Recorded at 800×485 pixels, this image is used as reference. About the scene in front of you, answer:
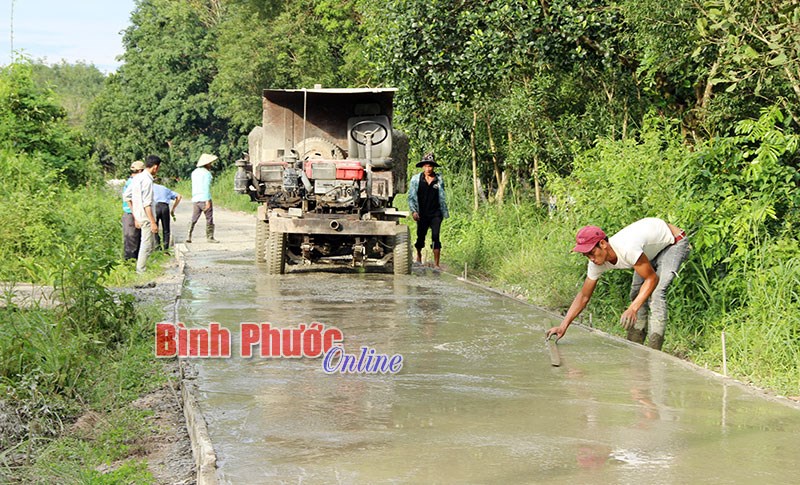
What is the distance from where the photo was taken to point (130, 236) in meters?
15.9

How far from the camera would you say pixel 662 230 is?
9375 millimetres

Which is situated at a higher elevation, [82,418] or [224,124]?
[224,124]

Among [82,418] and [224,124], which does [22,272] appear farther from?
[224,124]

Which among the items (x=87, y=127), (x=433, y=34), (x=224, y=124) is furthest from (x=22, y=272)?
(x=87, y=127)

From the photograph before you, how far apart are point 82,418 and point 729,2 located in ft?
23.9

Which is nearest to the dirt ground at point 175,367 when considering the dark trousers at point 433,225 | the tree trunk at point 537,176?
the dark trousers at point 433,225

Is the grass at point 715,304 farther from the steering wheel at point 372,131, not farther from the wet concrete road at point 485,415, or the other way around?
the steering wheel at point 372,131

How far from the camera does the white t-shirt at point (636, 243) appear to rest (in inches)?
347

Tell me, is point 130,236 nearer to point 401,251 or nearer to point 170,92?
point 401,251

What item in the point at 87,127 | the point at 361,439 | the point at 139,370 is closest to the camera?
the point at 361,439

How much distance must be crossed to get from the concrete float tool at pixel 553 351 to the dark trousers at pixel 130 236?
835 cm

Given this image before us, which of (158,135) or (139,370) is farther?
(158,135)

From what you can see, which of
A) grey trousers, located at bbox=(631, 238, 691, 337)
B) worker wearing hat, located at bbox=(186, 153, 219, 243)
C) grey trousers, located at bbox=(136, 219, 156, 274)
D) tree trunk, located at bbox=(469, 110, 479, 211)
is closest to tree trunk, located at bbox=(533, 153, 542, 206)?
tree trunk, located at bbox=(469, 110, 479, 211)

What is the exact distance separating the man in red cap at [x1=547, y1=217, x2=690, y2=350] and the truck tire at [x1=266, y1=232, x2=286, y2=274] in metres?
6.03
